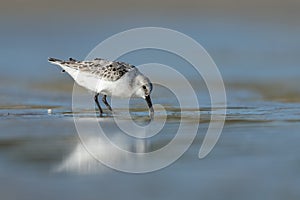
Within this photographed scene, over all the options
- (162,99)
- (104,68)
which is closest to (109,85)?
(104,68)

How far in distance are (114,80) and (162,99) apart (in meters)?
1.52

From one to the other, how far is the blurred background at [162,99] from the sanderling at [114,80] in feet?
1.82

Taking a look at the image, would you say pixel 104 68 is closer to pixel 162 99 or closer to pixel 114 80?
pixel 114 80

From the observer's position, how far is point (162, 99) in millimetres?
12234

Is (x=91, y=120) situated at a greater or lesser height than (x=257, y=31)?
lesser

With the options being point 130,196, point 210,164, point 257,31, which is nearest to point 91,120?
point 210,164

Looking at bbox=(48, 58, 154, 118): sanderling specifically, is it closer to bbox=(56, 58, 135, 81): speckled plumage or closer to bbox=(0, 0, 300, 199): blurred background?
bbox=(56, 58, 135, 81): speckled plumage

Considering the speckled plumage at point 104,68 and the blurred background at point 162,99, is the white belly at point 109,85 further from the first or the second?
the blurred background at point 162,99

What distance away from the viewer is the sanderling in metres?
10.8

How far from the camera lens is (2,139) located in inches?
342

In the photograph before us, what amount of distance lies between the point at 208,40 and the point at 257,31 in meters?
2.08

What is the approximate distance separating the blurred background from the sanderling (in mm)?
554

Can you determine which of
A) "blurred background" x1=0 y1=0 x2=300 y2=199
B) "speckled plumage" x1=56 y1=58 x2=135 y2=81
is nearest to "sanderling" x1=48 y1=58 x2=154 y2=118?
"speckled plumage" x1=56 y1=58 x2=135 y2=81

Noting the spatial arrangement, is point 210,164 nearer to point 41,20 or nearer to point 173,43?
point 173,43
